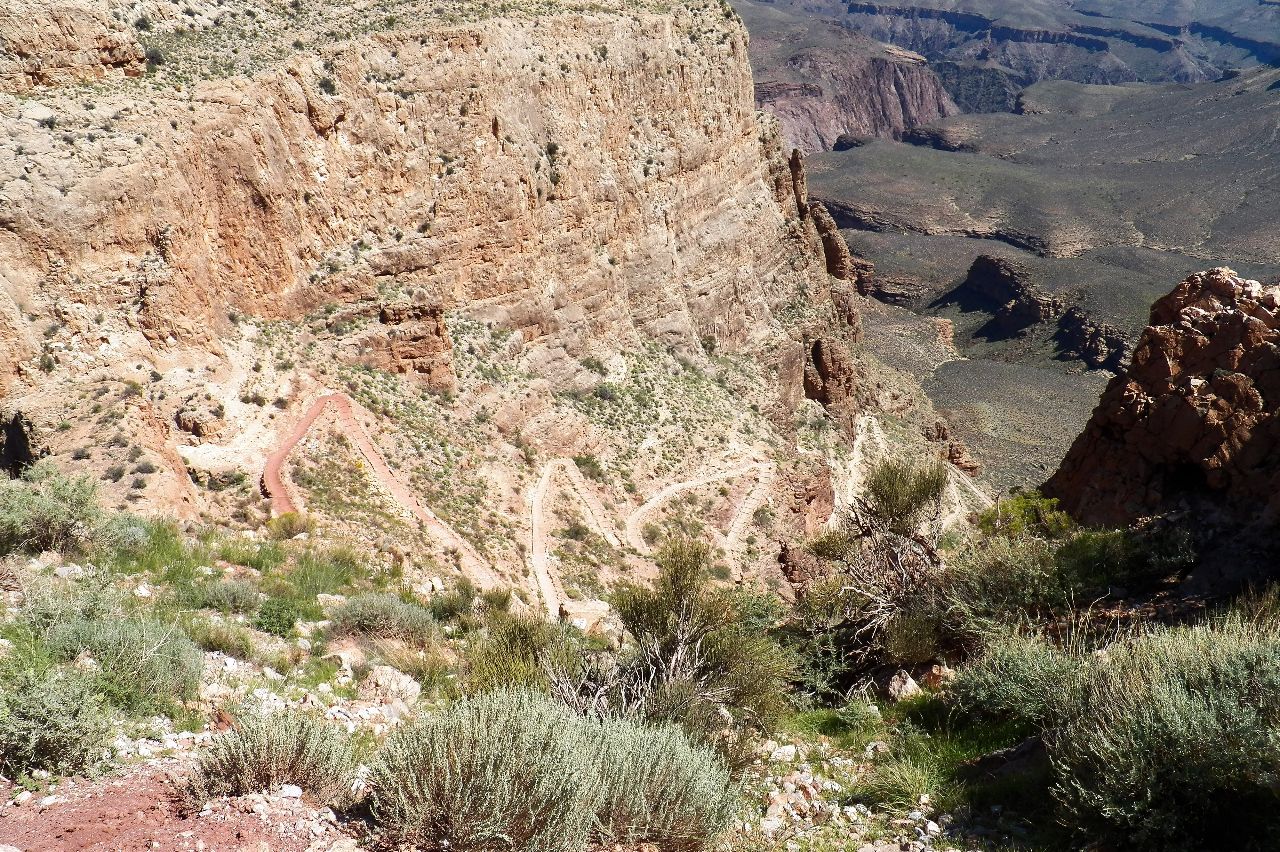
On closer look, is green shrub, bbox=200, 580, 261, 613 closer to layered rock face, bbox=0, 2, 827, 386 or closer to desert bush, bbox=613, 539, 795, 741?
desert bush, bbox=613, 539, 795, 741

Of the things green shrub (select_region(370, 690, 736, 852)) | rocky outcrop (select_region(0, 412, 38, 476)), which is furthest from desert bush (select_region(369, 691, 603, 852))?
rocky outcrop (select_region(0, 412, 38, 476))

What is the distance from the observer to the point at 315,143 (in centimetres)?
2545

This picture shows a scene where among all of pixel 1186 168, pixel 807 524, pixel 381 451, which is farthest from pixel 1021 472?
pixel 1186 168

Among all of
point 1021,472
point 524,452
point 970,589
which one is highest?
point 970,589

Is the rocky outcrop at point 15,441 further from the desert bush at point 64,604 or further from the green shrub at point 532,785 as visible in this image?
the green shrub at point 532,785

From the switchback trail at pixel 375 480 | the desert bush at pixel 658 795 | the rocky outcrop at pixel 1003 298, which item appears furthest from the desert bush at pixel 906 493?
the rocky outcrop at pixel 1003 298

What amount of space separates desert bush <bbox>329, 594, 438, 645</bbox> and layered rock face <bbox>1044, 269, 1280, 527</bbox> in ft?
39.6

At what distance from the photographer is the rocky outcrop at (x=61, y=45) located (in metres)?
20.6

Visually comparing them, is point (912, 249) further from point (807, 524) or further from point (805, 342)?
point (807, 524)

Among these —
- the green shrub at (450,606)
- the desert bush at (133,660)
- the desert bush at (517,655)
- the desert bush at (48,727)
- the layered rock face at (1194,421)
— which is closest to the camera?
the desert bush at (48,727)

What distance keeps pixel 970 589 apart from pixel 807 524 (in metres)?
22.5

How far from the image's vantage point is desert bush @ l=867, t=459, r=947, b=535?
14.7m

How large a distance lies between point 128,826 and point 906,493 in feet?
39.9

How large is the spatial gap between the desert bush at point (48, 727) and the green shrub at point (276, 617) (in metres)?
4.66
